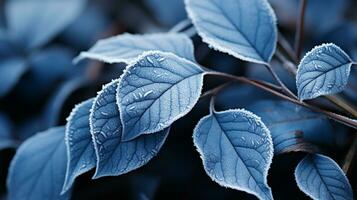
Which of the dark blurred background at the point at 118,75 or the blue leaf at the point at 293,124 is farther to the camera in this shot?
the dark blurred background at the point at 118,75

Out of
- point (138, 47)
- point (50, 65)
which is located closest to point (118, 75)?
point (50, 65)

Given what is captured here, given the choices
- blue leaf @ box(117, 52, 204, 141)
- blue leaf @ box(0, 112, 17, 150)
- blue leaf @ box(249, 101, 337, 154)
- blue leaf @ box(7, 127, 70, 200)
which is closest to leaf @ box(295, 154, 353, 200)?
blue leaf @ box(249, 101, 337, 154)

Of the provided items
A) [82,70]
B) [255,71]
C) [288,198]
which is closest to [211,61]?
[255,71]

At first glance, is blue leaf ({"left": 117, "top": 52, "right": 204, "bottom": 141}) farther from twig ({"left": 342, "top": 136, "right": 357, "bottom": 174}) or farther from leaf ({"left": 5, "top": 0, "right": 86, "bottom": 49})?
leaf ({"left": 5, "top": 0, "right": 86, "bottom": 49})

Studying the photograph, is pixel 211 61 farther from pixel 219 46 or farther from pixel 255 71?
pixel 219 46

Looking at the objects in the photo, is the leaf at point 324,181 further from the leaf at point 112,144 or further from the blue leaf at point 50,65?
the blue leaf at point 50,65

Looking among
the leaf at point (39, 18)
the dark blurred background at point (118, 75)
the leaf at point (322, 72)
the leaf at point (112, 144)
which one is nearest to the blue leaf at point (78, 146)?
the leaf at point (112, 144)
